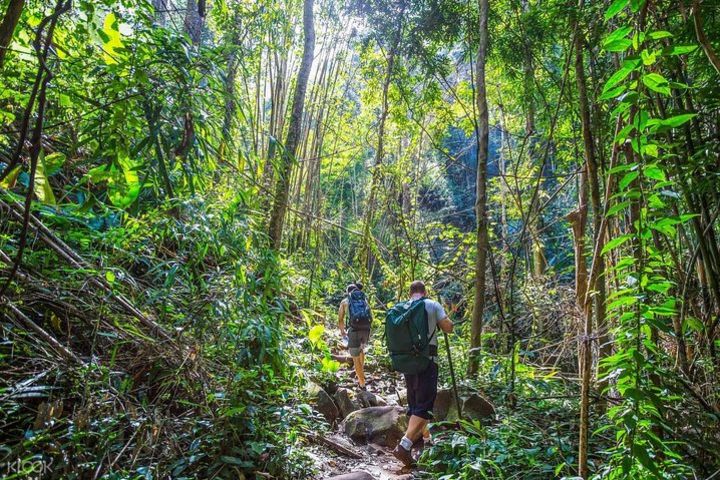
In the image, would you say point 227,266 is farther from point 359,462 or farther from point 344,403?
point 344,403

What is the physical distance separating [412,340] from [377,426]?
3.12 feet

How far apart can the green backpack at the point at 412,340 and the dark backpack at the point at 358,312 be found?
1.55 meters

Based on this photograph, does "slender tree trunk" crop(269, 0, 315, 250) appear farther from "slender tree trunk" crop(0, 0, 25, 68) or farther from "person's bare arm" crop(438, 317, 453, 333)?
"slender tree trunk" crop(0, 0, 25, 68)

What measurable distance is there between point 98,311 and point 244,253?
80cm

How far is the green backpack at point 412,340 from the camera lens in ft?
11.0

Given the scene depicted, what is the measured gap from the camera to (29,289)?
2.36m

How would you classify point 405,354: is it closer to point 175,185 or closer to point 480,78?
point 175,185

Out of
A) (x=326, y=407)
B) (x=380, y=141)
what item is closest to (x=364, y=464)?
(x=326, y=407)

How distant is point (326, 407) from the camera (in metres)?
4.10

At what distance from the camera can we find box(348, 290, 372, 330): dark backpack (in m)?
4.99

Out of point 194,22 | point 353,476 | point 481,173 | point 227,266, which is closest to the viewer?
point 353,476

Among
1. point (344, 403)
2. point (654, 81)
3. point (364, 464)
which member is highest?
point (654, 81)

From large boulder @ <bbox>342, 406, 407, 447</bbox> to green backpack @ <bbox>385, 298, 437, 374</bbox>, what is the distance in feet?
2.23

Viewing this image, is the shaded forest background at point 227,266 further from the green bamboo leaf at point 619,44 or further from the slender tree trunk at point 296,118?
the slender tree trunk at point 296,118
